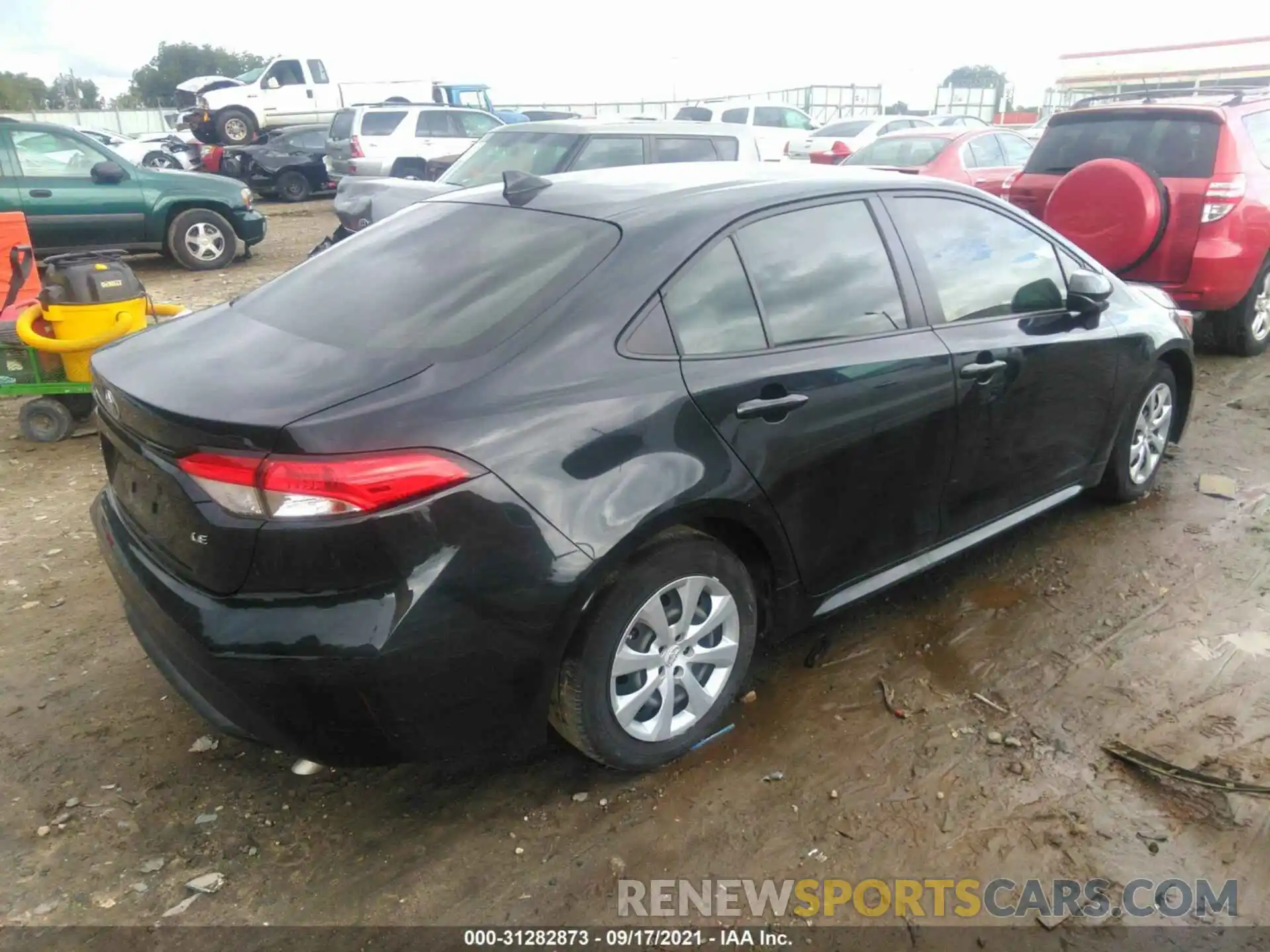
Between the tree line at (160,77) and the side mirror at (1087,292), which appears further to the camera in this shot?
the tree line at (160,77)

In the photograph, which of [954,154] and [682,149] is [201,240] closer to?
[682,149]

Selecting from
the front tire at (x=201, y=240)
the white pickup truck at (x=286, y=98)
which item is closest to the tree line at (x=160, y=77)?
the white pickup truck at (x=286, y=98)

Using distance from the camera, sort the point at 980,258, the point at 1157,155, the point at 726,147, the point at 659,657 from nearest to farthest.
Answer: the point at 659,657 < the point at 980,258 < the point at 1157,155 < the point at 726,147

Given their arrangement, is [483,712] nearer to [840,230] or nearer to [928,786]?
[928,786]

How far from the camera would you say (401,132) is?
52.9 feet

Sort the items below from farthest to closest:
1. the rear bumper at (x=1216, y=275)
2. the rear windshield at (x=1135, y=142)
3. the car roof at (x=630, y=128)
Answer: the car roof at (x=630, y=128) → the rear windshield at (x=1135, y=142) → the rear bumper at (x=1216, y=275)

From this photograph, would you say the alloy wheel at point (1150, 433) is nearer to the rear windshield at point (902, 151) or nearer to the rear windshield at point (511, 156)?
the rear windshield at point (511, 156)

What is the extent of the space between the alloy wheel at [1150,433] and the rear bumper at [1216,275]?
2.26 meters

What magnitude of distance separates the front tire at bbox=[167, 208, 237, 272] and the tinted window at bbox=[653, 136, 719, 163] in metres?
5.58

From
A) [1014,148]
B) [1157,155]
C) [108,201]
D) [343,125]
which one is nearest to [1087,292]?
[1157,155]

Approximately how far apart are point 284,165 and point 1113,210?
16987mm

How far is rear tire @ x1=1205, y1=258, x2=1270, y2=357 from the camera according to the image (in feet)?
22.6

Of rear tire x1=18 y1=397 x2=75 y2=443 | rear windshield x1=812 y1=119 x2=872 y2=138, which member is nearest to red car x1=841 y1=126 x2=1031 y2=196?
rear windshield x1=812 y1=119 x2=872 y2=138

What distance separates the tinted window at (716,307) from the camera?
8.73ft
